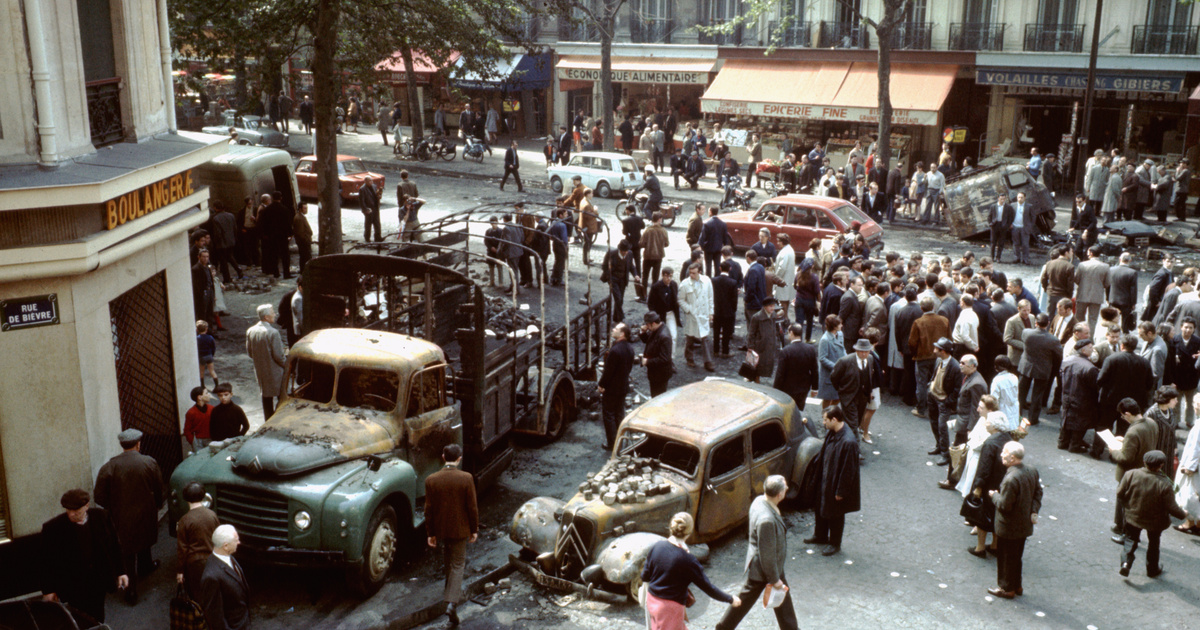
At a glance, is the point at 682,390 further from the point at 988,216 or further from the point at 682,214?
the point at 682,214

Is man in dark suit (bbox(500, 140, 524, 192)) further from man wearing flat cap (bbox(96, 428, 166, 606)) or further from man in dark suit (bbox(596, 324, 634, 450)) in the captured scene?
man wearing flat cap (bbox(96, 428, 166, 606))

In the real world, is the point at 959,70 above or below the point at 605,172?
above

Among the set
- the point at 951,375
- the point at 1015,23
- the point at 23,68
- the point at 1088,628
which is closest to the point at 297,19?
the point at 23,68

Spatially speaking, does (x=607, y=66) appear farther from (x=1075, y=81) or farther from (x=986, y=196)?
(x=986, y=196)

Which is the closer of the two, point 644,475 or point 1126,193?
point 644,475

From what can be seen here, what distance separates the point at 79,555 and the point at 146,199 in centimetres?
397

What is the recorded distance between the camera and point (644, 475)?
9734mm

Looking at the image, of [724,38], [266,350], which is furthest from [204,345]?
[724,38]

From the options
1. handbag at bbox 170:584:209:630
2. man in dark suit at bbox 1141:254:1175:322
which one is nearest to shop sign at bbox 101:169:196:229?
handbag at bbox 170:584:209:630

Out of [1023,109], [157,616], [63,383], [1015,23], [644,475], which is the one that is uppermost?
[1015,23]

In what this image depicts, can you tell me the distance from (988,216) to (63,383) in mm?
20399

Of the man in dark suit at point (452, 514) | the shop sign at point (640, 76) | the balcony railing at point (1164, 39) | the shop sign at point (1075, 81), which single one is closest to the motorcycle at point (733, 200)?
the shop sign at point (1075, 81)

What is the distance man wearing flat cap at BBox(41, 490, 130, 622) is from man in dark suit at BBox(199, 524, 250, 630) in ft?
4.26

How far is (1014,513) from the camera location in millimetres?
9117
